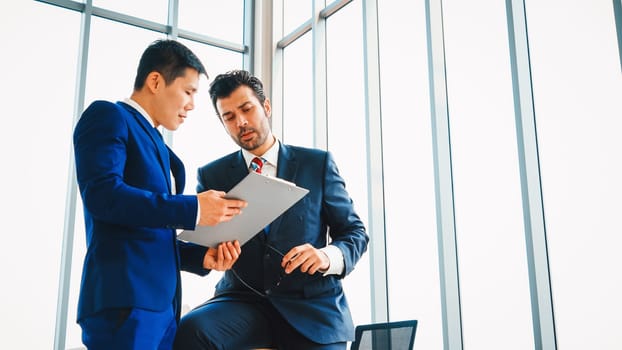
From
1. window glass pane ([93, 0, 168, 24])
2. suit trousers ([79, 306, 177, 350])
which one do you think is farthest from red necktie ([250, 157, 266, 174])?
window glass pane ([93, 0, 168, 24])

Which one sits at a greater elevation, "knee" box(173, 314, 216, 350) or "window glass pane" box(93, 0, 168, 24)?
"window glass pane" box(93, 0, 168, 24)

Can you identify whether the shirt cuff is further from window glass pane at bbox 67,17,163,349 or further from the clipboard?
window glass pane at bbox 67,17,163,349

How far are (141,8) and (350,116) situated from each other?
202 cm

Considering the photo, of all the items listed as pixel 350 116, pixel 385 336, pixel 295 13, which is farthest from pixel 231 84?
pixel 295 13

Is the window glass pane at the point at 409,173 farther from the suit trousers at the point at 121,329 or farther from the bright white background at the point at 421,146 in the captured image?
the suit trousers at the point at 121,329

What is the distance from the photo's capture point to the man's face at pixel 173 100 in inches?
61.6

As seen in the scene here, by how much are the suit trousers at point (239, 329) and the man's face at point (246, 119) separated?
0.63 m

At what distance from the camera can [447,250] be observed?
2.89 m

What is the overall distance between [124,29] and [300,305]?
11.1ft

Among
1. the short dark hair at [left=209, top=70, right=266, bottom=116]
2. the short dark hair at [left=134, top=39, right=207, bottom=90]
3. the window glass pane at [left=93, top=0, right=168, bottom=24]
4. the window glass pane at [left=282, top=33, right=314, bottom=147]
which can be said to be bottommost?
the short dark hair at [left=134, top=39, right=207, bottom=90]

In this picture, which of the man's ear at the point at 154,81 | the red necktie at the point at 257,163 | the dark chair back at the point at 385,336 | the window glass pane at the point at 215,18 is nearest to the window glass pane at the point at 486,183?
the dark chair back at the point at 385,336

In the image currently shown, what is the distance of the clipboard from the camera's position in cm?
144

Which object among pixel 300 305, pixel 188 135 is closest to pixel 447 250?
pixel 300 305

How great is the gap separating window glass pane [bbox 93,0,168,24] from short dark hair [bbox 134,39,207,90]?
3017 millimetres
